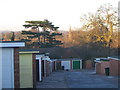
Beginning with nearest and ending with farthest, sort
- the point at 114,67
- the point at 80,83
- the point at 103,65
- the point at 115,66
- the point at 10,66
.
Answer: the point at 10,66 → the point at 80,83 → the point at 115,66 → the point at 114,67 → the point at 103,65

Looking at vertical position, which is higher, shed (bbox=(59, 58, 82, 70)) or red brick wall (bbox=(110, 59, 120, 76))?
red brick wall (bbox=(110, 59, 120, 76))

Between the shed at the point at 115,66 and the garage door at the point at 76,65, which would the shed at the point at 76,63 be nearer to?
the garage door at the point at 76,65

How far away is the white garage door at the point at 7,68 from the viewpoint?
1323cm

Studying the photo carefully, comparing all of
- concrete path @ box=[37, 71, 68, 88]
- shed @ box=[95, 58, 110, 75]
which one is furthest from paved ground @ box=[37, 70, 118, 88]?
shed @ box=[95, 58, 110, 75]

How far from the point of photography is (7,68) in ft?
43.6

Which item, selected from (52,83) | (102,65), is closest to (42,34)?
(102,65)

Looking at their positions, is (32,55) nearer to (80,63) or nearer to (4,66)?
(4,66)

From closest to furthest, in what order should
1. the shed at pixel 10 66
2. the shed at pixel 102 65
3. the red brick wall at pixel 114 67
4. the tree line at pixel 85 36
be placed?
the shed at pixel 10 66 < the red brick wall at pixel 114 67 < the shed at pixel 102 65 < the tree line at pixel 85 36

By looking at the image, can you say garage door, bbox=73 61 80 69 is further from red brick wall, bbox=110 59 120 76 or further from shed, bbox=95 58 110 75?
red brick wall, bbox=110 59 120 76

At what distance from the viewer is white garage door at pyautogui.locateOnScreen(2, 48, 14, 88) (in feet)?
43.4

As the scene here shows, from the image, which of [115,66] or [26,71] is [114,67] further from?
[26,71]

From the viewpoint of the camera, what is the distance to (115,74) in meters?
29.5

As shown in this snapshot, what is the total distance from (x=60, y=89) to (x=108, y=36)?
3322 cm

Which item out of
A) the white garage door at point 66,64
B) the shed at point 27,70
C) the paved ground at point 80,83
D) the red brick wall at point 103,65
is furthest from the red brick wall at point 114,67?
the white garage door at point 66,64
